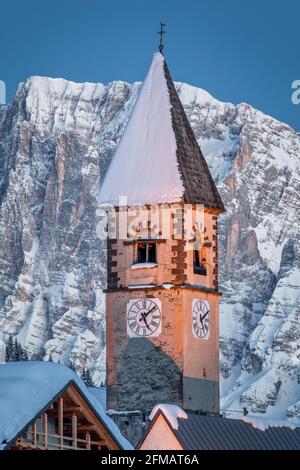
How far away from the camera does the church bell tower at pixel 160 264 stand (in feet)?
312

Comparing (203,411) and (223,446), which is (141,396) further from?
(223,446)

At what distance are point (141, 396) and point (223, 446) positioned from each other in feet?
81.4

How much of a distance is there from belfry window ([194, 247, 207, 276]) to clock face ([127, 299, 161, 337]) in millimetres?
2539

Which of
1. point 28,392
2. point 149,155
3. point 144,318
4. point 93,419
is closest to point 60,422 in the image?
→ point 93,419

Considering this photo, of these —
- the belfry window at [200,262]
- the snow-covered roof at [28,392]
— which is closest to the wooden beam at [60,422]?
the snow-covered roof at [28,392]

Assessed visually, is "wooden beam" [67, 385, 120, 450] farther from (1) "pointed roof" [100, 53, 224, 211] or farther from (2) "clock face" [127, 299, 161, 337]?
(1) "pointed roof" [100, 53, 224, 211]

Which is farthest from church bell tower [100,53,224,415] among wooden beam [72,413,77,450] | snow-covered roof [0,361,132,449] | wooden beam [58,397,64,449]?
wooden beam [58,397,64,449]

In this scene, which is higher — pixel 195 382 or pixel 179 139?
pixel 179 139

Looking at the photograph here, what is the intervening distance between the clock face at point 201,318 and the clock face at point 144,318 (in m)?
1.61

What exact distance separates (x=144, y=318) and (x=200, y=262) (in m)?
3.81

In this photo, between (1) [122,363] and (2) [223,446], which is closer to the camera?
(2) [223,446]

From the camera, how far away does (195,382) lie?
95500 millimetres
